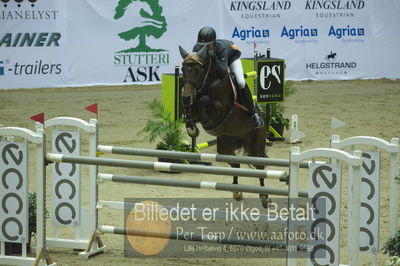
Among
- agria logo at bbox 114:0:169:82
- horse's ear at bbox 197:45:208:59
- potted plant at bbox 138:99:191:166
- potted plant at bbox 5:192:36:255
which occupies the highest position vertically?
agria logo at bbox 114:0:169:82

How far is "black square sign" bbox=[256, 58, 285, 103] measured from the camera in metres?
11.2

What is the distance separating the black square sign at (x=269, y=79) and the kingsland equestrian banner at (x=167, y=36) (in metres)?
4.42

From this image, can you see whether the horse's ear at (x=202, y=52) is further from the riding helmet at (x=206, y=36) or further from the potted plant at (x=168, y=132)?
the potted plant at (x=168, y=132)

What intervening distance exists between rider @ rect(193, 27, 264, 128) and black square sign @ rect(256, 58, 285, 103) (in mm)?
3630

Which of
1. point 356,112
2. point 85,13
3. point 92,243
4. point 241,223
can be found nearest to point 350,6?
point 356,112

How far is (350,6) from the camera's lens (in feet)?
55.2

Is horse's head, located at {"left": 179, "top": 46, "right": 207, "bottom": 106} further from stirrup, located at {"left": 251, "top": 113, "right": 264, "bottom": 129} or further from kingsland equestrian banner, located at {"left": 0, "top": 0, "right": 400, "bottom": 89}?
kingsland equestrian banner, located at {"left": 0, "top": 0, "right": 400, "bottom": 89}

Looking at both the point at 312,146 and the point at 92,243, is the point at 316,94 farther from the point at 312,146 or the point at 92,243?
the point at 92,243

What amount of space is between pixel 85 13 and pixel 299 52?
4654 millimetres

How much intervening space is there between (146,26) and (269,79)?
499 cm

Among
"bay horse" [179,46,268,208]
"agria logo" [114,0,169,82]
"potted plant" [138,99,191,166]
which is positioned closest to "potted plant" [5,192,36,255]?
"bay horse" [179,46,268,208]

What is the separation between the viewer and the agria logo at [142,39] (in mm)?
15523

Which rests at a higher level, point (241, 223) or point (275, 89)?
point (275, 89)

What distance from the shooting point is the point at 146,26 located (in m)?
15.6
